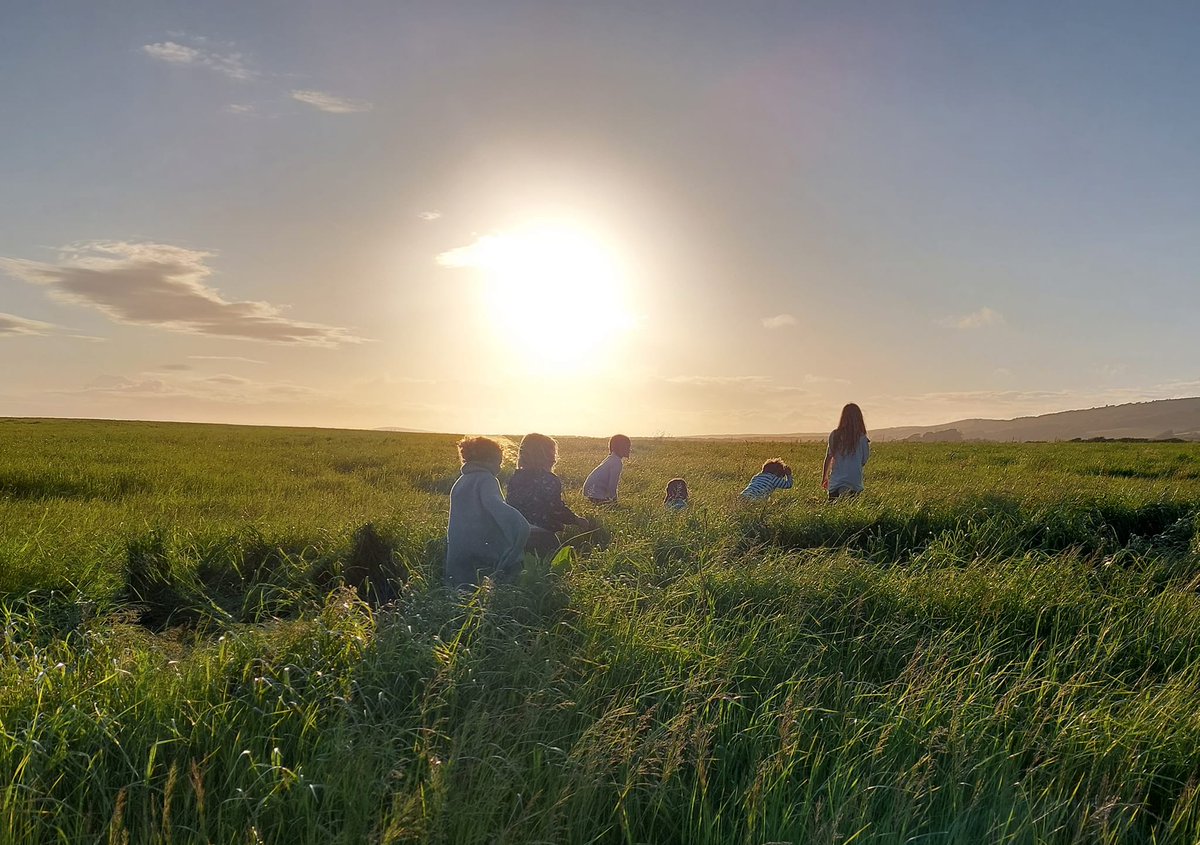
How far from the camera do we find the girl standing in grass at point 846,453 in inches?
444

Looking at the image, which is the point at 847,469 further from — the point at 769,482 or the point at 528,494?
the point at 528,494

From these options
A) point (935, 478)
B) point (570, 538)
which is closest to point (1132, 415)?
point (935, 478)

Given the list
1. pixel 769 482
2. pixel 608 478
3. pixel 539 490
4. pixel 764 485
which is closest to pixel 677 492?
pixel 608 478

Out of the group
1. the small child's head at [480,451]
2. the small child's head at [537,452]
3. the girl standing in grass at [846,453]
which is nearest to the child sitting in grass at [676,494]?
the girl standing in grass at [846,453]

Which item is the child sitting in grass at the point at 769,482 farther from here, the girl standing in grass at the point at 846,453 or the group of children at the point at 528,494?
the girl standing in grass at the point at 846,453

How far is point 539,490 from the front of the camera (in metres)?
7.76

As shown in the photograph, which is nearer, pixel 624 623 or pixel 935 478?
pixel 624 623

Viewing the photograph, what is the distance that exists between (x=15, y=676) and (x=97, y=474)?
13.4 m

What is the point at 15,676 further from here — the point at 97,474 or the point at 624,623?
the point at 97,474

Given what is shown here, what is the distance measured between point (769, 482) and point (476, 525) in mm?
6319

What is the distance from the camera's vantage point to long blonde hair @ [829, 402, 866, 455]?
37.1 ft

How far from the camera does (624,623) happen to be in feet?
15.1

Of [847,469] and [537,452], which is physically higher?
[537,452]

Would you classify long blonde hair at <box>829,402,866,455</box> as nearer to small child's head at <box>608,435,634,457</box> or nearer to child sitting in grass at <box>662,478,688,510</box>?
child sitting in grass at <box>662,478,688,510</box>
